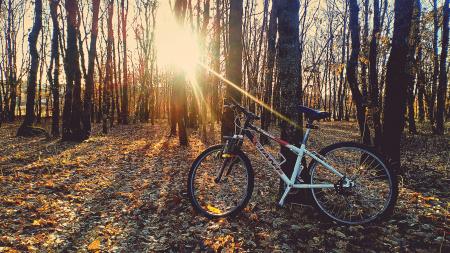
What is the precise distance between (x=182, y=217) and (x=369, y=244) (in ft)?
8.53

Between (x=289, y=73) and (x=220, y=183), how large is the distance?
205 centimetres

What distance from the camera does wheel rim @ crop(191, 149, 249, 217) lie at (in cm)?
461

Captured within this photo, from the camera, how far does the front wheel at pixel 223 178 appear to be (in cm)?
457

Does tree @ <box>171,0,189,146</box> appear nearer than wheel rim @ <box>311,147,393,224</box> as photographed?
No

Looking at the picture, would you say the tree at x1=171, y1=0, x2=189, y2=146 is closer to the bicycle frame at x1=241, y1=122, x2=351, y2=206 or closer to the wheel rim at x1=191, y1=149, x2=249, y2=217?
the wheel rim at x1=191, y1=149, x2=249, y2=217

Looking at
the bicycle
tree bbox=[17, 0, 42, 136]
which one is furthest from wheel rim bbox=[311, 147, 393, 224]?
tree bbox=[17, 0, 42, 136]

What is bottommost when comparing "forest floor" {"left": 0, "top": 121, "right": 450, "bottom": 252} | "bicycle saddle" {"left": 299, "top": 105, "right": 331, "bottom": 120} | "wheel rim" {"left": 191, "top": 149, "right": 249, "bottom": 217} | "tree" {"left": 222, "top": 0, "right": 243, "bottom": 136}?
"forest floor" {"left": 0, "top": 121, "right": 450, "bottom": 252}

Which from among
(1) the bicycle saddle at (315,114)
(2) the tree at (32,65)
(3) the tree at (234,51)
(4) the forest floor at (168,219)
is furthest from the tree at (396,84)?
(2) the tree at (32,65)

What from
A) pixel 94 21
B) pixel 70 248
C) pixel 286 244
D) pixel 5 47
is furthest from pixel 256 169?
pixel 5 47

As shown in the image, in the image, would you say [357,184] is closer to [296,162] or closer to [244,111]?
[296,162]

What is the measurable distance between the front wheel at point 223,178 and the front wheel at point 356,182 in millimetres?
988

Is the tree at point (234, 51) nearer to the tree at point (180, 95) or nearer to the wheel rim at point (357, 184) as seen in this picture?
the tree at point (180, 95)

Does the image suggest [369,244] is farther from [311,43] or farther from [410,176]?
[311,43]

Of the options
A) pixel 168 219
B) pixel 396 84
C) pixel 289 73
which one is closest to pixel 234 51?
pixel 396 84
